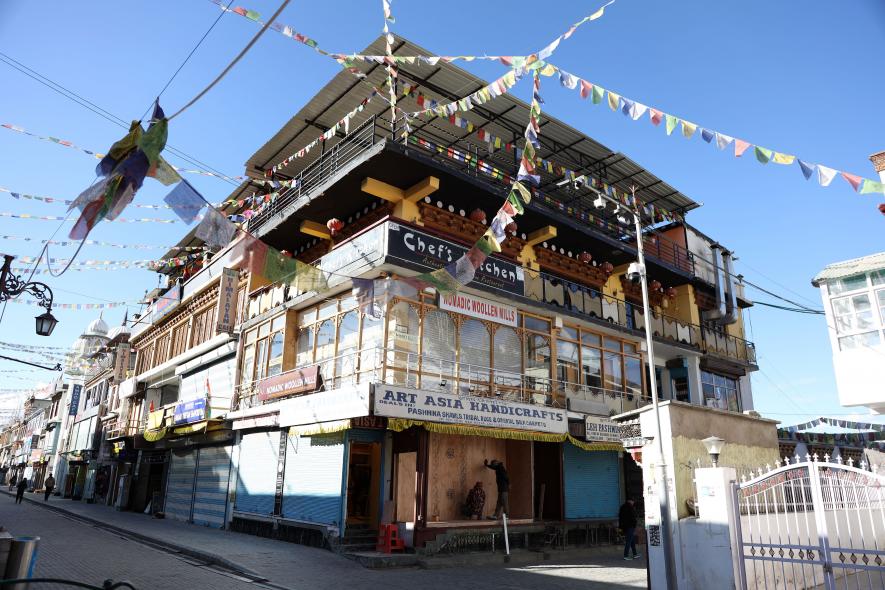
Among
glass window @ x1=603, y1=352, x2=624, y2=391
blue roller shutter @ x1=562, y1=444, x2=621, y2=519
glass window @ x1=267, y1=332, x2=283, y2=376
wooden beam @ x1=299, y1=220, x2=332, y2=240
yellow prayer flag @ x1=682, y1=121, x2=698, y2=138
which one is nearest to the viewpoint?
yellow prayer flag @ x1=682, y1=121, x2=698, y2=138

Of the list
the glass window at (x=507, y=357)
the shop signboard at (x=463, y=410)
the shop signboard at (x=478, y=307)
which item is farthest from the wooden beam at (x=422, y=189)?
the shop signboard at (x=463, y=410)

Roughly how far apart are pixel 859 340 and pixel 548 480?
10.1 m

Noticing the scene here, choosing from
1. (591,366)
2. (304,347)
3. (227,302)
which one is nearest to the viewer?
(304,347)

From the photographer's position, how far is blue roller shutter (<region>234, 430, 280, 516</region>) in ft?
61.3

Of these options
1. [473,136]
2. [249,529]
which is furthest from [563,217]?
[249,529]

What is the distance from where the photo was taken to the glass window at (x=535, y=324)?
19.5m

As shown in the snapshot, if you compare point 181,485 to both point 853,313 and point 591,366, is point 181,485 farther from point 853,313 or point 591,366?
point 853,313

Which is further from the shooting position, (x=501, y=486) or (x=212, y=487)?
(x=212, y=487)

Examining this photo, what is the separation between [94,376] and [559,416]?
43.7 m

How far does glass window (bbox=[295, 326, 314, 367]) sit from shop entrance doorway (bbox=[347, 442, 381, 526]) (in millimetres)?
3425

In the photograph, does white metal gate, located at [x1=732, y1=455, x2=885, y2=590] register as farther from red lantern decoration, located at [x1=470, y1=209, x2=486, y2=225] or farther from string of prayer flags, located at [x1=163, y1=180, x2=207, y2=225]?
red lantern decoration, located at [x1=470, y1=209, x2=486, y2=225]

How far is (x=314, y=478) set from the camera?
1669 centimetres

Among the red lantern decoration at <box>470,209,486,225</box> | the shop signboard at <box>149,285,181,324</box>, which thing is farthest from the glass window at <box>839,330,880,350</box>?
the shop signboard at <box>149,285,181,324</box>

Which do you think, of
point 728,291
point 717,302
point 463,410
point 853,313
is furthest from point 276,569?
point 728,291
